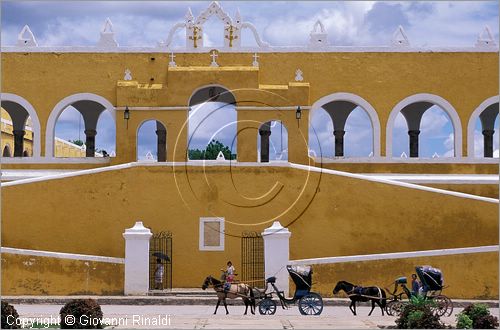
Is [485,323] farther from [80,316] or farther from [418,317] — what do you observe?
[80,316]

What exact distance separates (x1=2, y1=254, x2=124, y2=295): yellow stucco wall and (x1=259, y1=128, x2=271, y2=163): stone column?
7.76 metres

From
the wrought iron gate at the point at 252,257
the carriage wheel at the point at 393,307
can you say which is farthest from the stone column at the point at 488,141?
the carriage wheel at the point at 393,307

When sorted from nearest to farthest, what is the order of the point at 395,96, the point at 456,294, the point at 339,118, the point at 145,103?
the point at 456,294 < the point at 145,103 < the point at 395,96 < the point at 339,118

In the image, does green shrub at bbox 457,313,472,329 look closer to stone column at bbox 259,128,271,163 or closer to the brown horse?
the brown horse

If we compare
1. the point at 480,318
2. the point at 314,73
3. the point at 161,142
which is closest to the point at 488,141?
the point at 314,73

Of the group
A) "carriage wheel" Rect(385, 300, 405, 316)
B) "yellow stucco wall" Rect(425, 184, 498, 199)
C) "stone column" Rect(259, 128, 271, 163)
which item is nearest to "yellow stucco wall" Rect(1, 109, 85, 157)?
"stone column" Rect(259, 128, 271, 163)

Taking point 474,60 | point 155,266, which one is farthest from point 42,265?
point 474,60

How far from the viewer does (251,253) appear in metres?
21.6

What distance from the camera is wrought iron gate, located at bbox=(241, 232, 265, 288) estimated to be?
21.4 metres

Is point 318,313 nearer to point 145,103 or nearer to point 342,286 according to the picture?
point 342,286

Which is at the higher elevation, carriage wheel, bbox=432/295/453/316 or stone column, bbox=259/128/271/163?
stone column, bbox=259/128/271/163

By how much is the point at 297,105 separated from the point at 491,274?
7357 millimetres

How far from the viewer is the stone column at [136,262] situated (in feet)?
64.9

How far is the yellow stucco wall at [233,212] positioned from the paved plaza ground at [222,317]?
128 inches
